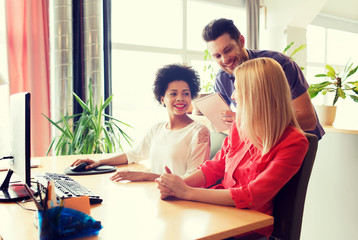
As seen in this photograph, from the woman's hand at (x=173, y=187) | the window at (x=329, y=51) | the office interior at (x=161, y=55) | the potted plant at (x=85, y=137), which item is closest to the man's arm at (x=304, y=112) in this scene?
the office interior at (x=161, y=55)

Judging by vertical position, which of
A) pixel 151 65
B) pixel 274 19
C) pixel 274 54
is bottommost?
pixel 274 54

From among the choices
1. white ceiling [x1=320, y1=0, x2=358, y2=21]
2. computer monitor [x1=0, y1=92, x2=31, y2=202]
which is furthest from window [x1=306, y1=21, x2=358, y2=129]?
computer monitor [x1=0, y1=92, x2=31, y2=202]

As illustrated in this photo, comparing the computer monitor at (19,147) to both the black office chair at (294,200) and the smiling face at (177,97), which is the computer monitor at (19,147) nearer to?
the smiling face at (177,97)

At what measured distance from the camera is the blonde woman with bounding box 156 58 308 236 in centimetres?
105

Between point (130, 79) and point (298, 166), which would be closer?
point (298, 166)

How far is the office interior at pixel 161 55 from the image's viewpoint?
7.23ft

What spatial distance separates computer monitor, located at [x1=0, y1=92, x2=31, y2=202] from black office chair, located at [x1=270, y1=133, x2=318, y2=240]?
872 mm

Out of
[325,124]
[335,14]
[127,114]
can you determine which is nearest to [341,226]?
[325,124]

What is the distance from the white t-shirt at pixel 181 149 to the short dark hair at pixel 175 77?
0.73 ft

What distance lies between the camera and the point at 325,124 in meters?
2.35

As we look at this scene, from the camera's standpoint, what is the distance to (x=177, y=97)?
5.47ft

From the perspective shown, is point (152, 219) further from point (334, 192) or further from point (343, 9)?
point (343, 9)

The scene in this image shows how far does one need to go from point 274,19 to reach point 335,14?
242cm

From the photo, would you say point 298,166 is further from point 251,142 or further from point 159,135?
point 159,135
